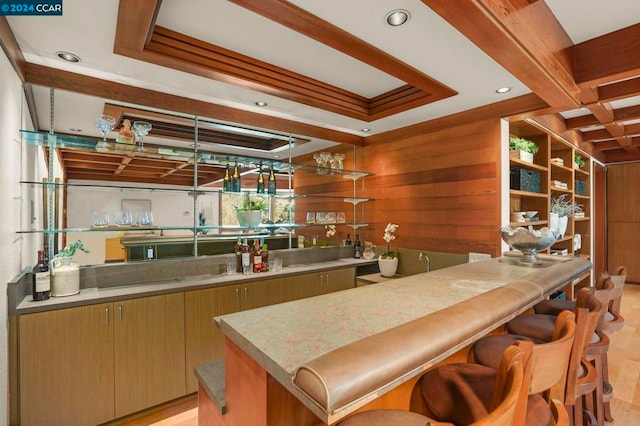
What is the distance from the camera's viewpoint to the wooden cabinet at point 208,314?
2344mm

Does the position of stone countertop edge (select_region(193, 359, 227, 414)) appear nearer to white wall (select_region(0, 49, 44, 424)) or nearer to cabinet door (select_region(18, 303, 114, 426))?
cabinet door (select_region(18, 303, 114, 426))

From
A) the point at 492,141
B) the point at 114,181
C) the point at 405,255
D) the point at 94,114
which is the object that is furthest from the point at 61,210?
the point at 492,141

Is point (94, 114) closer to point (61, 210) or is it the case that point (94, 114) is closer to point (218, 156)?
point (61, 210)

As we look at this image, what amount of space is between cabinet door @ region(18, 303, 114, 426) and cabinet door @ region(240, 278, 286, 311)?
3.03ft

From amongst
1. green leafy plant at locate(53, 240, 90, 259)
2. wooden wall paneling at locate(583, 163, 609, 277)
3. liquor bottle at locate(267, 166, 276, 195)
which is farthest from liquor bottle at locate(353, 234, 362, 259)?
wooden wall paneling at locate(583, 163, 609, 277)

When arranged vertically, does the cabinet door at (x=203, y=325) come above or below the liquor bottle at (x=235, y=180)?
below

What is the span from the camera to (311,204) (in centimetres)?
457

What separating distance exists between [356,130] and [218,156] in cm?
176

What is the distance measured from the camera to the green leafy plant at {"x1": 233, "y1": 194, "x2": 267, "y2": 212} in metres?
2.96

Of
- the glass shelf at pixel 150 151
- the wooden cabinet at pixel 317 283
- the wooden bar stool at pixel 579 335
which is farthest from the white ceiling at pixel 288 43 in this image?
the wooden cabinet at pixel 317 283

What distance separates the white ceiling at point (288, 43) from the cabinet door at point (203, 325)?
1622mm

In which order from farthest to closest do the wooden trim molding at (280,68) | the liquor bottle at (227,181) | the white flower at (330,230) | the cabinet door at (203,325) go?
the white flower at (330,230) → the liquor bottle at (227,181) → the cabinet door at (203,325) → the wooden trim molding at (280,68)

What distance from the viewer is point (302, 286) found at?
3000 mm

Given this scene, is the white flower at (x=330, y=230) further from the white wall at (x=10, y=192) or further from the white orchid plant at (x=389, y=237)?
the white wall at (x=10, y=192)
